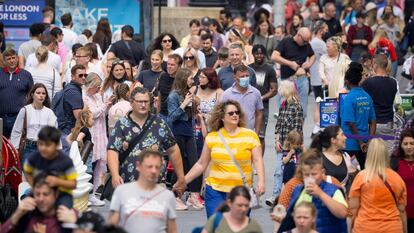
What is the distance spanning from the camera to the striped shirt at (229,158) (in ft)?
45.1

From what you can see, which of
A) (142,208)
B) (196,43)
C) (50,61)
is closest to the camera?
(142,208)

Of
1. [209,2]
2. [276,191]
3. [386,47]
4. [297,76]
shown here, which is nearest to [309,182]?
[276,191]

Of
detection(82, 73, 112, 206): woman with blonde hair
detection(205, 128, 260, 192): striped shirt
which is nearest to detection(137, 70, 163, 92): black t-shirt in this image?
detection(82, 73, 112, 206): woman with blonde hair

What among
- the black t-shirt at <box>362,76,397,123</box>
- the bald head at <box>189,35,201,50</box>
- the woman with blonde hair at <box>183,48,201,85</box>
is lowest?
the black t-shirt at <box>362,76,397,123</box>

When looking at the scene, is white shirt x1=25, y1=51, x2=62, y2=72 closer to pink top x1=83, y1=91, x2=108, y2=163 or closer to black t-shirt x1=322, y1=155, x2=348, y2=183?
pink top x1=83, y1=91, x2=108, y2=163

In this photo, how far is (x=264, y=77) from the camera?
1955 cm

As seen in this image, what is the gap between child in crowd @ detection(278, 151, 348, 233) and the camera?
39.7 feet

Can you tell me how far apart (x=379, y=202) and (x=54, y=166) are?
3.17m

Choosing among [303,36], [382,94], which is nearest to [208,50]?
[303,36]

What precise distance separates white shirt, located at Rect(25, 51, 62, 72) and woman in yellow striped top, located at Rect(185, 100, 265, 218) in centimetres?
739

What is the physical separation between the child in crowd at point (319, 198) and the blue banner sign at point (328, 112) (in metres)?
5.30

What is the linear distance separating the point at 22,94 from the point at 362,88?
4.58 m

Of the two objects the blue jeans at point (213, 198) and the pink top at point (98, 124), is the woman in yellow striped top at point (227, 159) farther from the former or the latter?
the pink top at point (98, 124)

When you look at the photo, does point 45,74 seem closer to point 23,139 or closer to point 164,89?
point 164,89
